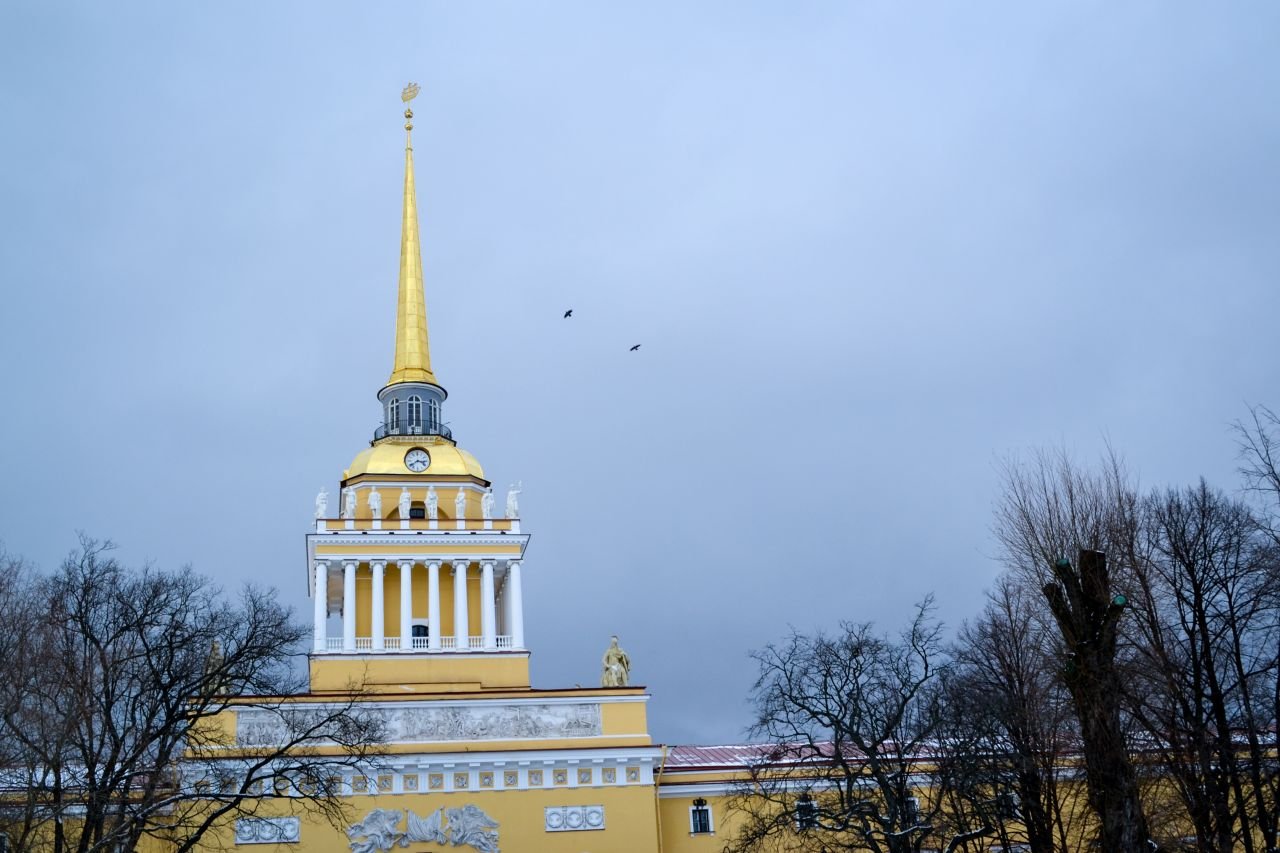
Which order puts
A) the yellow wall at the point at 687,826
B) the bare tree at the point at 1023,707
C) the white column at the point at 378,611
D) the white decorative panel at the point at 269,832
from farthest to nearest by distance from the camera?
the white column at the point at 378,611
the yellow wall at the point at 687,826
the white decorative panel at the point at 269,832
the bare tree at the point at 1023,707

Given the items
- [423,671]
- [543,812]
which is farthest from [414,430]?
[543,812]

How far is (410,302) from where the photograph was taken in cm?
4472

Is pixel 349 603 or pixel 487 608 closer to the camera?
pixel 349 603

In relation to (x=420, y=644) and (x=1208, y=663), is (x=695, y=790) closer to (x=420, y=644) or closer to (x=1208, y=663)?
(x=420, y=644)

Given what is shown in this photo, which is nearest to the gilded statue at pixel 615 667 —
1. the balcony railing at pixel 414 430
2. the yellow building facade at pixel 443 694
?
the yellow building facade at pixel 443 694

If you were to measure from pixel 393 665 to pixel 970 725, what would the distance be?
17.2 metres

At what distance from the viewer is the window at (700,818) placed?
33.9m

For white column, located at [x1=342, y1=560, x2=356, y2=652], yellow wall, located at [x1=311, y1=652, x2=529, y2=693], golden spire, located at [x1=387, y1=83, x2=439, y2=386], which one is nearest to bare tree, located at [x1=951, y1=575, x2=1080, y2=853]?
yellow wall, located at [x1=311, y1=652, x2=529, y2=693]

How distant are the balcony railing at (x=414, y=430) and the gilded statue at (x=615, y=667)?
10155mm

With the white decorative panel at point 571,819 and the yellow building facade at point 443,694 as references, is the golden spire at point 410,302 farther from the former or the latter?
the white decorative panel at point 571,819

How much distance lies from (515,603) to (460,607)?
5.41 ft

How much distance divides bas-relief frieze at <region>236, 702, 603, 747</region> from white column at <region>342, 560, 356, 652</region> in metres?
4.59

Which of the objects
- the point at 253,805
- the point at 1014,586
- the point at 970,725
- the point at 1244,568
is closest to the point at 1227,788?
the point at 1244,568

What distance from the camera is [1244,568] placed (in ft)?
72.6
